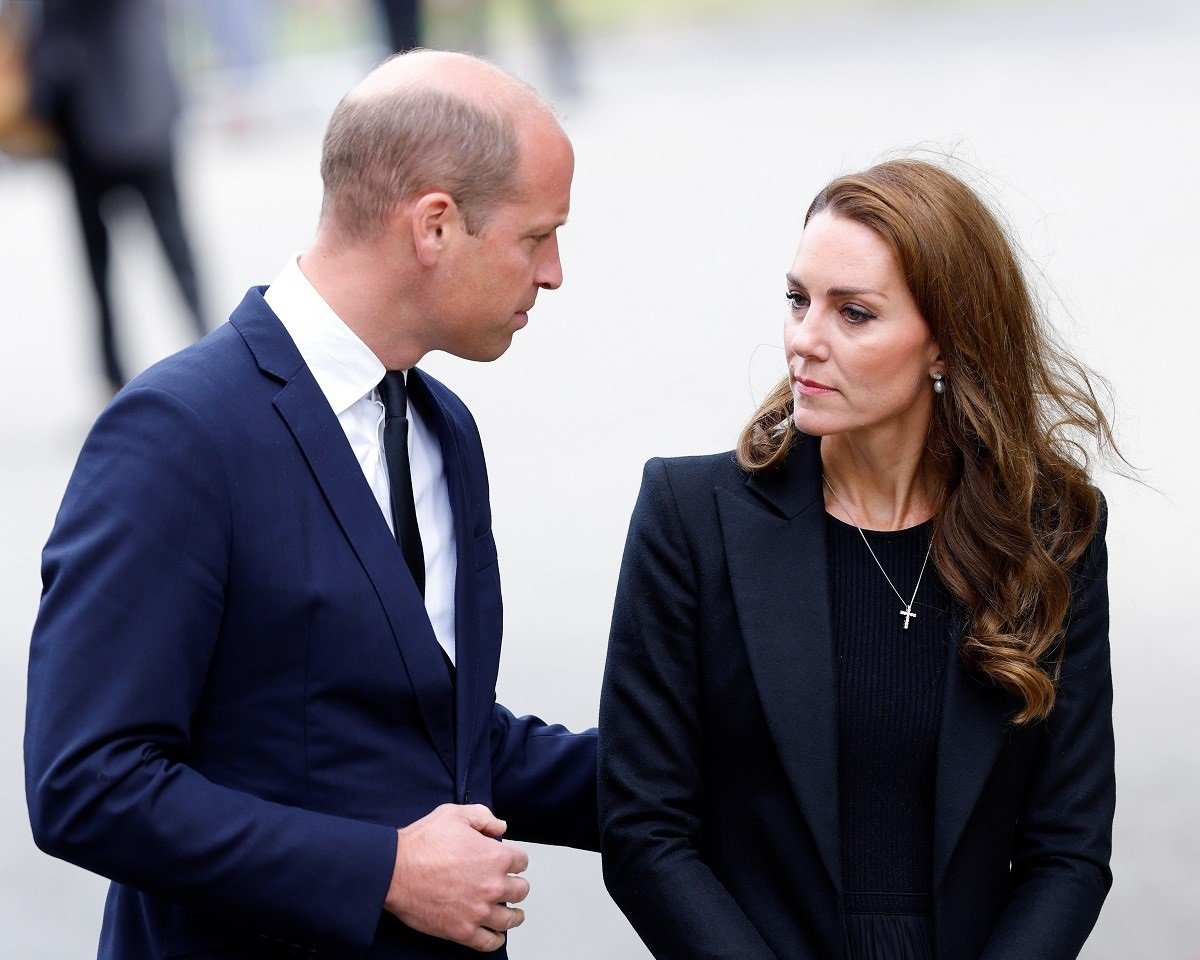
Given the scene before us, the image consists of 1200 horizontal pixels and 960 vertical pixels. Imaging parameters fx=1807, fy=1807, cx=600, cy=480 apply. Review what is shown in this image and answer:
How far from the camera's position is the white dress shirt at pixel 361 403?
1.94m

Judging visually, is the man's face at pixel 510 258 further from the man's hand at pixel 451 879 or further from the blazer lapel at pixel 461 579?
the man's hand at pixel 451 879

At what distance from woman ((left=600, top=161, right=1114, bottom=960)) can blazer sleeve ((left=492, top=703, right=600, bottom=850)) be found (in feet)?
0.37

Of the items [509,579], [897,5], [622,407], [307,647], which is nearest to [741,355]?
[622,407]

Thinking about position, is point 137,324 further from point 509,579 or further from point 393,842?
point 393,842

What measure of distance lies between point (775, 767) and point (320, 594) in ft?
2.09

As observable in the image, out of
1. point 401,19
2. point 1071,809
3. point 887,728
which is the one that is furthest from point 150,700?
point 401,19

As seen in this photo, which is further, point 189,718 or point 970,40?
point 970,40

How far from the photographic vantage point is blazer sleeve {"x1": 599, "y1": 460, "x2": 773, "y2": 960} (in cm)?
212

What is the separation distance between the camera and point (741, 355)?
6730 mm

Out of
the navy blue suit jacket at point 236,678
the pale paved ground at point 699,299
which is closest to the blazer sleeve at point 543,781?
the navy blue suit jacket at point 236,678

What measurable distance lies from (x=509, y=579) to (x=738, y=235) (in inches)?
107

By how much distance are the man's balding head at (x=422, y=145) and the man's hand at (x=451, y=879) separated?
0.63 meters

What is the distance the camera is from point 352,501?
1885 millimetres

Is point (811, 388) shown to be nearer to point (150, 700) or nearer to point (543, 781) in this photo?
point (543, 781)
